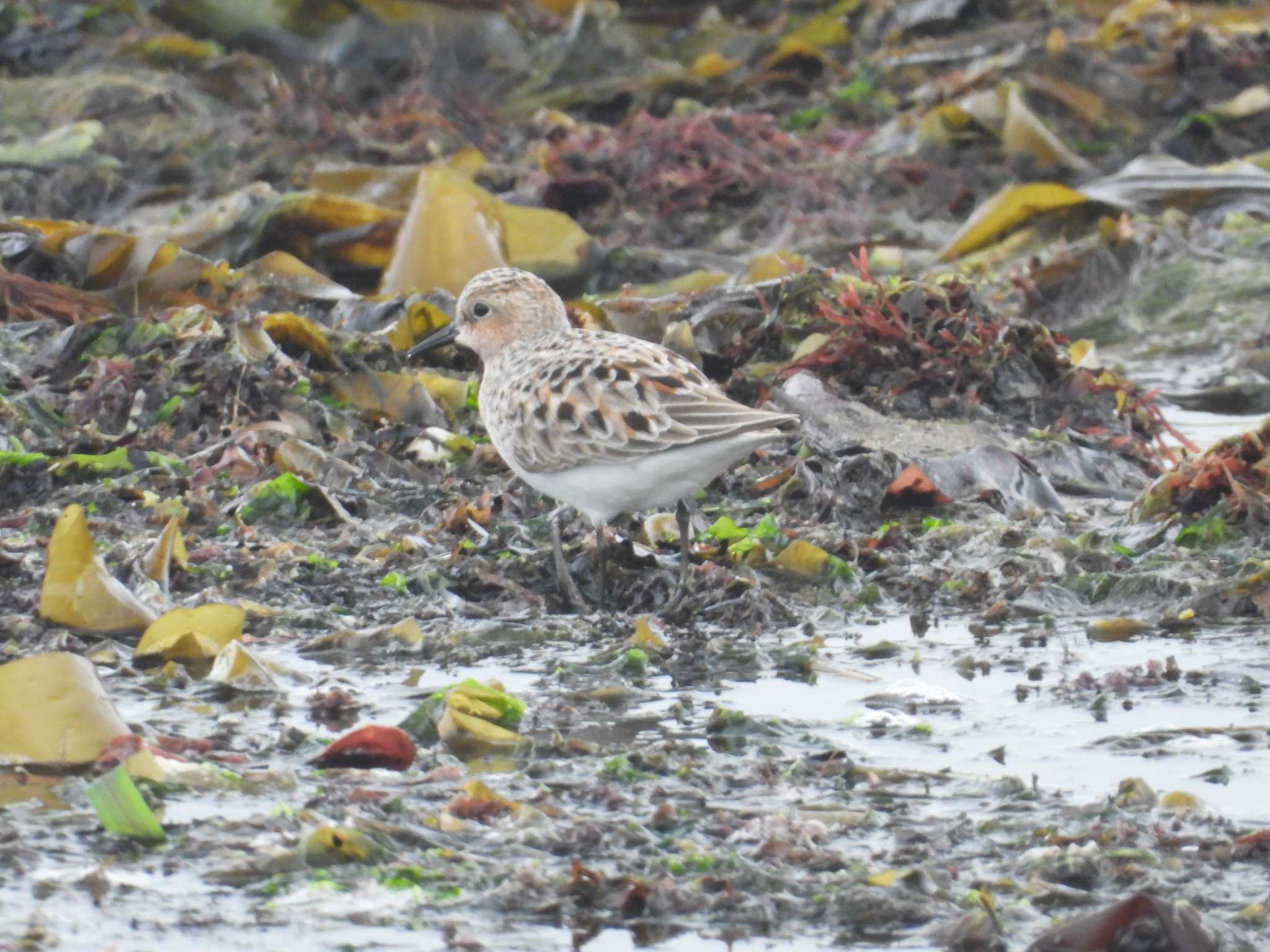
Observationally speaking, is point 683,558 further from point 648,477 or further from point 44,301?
point 44,301

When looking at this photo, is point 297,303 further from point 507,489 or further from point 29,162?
point 29,162

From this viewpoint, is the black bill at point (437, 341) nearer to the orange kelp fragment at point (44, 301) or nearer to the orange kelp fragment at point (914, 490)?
the orange kelp fragment at point (44, 301)

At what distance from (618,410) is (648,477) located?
20cm

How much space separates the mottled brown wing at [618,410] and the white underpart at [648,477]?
0.07 feet

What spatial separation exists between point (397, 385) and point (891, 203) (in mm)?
4251

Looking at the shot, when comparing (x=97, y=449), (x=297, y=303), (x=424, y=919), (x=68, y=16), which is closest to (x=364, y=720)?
(x=424, y=919)

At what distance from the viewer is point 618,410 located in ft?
15.9

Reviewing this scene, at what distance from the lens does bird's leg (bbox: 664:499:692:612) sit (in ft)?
15.8

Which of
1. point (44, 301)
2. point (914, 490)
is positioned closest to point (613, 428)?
point (914, 490)

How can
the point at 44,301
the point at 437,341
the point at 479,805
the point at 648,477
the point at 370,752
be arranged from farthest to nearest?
the point at 44,301 < the point at 437,341 < the point at 648,477 < the point at 370,752 < the point at 479,805

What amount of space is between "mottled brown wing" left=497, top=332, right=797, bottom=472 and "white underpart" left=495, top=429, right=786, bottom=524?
2cm

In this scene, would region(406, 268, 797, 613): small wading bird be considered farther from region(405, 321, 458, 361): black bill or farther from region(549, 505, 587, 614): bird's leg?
region(405, 321, 458, 361): black bill

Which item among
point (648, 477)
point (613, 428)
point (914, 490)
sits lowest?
point (914, 490)

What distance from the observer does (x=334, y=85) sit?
1080cm
